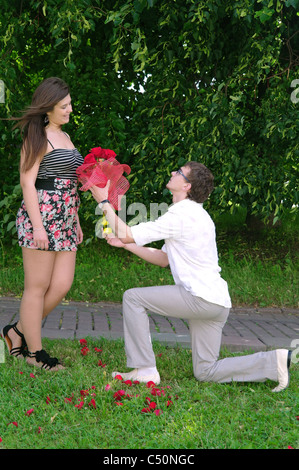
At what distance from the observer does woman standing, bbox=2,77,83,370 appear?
4.11m

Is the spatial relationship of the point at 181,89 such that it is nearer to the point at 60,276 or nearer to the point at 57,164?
the point at 57,164

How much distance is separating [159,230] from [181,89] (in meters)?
4.07

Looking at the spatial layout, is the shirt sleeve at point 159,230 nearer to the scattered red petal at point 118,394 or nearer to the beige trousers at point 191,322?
the beige trousers at point 191,322

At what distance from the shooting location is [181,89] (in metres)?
7.59

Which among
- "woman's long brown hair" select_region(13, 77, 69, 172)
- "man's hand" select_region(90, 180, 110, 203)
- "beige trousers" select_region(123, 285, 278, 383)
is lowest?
"beige trousers" select_region(123, 285, 278, 383)

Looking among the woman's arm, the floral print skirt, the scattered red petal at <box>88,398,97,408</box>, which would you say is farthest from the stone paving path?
the scattered red petal at <box>88,398,97,408</box>

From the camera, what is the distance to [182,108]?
25.8ft

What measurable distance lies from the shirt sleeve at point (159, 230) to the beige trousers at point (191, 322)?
35 centimetres

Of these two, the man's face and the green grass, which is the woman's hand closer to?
the man's face

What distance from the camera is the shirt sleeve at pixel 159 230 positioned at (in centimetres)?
396

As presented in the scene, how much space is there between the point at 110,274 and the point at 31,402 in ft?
13.3

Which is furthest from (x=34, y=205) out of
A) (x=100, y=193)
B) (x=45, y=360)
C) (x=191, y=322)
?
(x=191, y=322)

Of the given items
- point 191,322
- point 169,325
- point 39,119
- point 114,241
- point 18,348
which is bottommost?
point 169,325

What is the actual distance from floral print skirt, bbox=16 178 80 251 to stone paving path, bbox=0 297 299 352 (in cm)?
124
